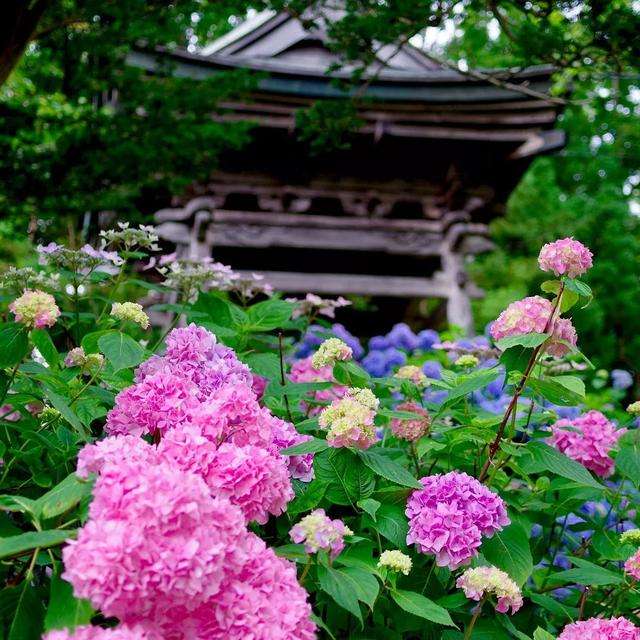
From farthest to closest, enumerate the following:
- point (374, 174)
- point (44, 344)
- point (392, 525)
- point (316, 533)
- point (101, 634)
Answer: point (374, 174) → point (44, 344) → point (392, 525) → point (316, 533) → point (101, 634)

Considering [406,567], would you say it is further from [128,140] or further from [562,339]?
[128,140]

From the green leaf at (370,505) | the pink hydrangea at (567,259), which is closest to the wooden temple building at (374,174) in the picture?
the pink hydrangea at (567,259)

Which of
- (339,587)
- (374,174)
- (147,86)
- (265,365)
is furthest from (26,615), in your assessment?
(374,174)

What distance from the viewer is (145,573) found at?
86 centimetres

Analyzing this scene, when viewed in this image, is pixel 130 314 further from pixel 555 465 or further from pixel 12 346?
pixel 555 465

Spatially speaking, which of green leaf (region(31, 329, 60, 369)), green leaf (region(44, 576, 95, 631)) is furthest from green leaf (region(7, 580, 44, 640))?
green leaf (region(31, 329, 60, 369))

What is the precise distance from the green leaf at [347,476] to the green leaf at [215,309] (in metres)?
0.71

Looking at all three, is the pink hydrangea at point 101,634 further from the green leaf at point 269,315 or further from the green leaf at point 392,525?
the green leaf at point 269,315

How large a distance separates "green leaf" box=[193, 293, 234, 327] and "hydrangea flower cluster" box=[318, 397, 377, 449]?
727 mm

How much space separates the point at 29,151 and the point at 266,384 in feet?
10.7

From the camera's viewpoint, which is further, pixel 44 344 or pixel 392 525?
pixel 44 344

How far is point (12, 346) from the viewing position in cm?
124

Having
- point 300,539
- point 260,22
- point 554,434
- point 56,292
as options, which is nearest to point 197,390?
point 300,539

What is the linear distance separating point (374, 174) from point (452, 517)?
21.8 feet
